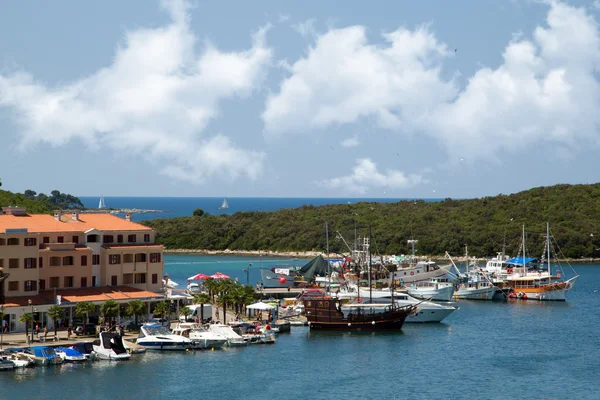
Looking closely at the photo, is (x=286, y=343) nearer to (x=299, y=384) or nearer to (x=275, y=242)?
(x=299, y=384)

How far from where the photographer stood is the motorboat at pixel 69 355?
55.6 m

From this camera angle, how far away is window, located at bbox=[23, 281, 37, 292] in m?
63.8

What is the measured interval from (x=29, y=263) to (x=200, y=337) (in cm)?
1307

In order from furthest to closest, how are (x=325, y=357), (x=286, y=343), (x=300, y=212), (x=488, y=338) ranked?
(x=300, y=212), (x=488, y=338), (x=286, y=343), (x=325, y=357)

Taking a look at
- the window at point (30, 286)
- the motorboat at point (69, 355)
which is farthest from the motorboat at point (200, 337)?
the window at point (30, 286)

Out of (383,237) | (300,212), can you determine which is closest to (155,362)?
(383,237)

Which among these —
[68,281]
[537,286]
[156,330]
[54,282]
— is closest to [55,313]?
[54,282]

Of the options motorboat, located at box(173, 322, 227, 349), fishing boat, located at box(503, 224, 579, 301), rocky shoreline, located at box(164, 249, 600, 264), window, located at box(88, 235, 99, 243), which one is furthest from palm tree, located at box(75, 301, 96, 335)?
rocky shoreline, located at box(164, 249, 600, 264)

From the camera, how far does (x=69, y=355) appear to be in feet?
183

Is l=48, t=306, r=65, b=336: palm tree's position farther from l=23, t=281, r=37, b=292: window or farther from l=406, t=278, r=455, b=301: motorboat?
l=406, t=278, r=455, b=301: motorboat

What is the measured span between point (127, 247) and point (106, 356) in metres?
14.4

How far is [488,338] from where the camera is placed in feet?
231

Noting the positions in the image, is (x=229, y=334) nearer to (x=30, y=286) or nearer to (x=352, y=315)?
(x=352, y=315)

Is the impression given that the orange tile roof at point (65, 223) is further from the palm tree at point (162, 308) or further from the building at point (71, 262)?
the palm tree at point (162, 308)
